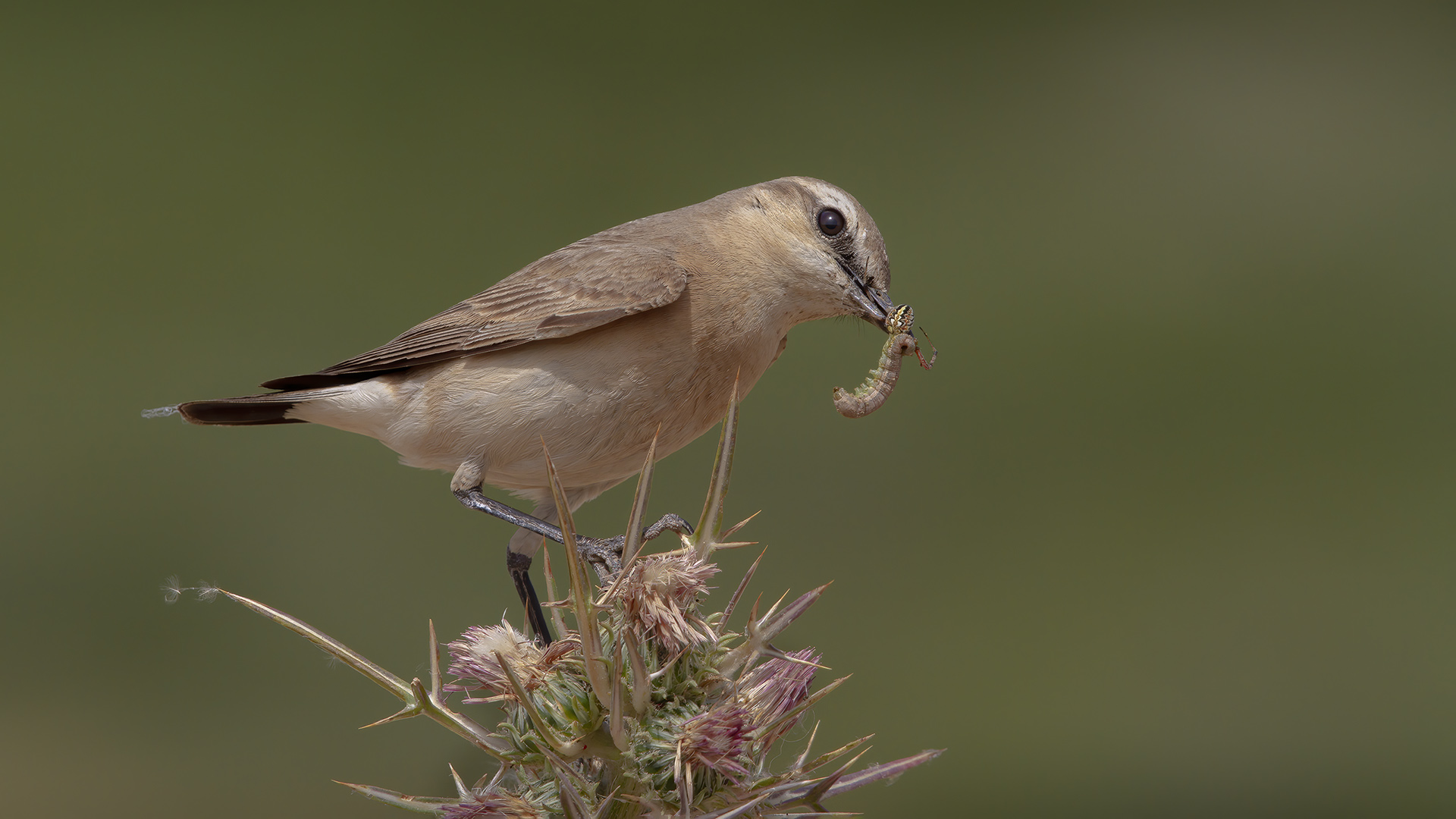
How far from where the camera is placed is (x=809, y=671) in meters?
1.28

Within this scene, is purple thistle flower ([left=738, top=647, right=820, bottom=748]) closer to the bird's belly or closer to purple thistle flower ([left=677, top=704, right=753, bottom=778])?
purple thistle flower ([left=677, top=704, right=753, bottom=778])

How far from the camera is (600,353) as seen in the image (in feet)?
5.32

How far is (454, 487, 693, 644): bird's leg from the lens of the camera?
1.42 metres

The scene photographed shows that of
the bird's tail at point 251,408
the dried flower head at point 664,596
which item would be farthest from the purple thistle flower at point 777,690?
the bird's tail at point 251,408

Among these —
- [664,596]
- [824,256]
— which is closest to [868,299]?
[824,256]

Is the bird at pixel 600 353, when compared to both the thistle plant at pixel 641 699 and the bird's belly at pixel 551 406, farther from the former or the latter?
the thistle plant at pixel 641 699

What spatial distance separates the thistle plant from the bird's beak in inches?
21.4

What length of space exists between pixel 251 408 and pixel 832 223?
3.44 ft

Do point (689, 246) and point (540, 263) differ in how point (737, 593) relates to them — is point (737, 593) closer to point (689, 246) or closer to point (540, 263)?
point (689, 246)

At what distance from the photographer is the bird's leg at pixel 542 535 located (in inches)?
55.9

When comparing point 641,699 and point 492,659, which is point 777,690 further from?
point 492,659

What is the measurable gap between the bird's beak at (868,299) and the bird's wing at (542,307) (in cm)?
28

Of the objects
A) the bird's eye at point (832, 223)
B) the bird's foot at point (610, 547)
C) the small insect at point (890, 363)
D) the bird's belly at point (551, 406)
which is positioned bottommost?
the bird's foot at point (610, 547)

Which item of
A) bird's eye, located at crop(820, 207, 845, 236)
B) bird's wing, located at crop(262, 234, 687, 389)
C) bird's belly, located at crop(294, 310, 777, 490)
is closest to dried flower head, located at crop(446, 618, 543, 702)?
bird's belly, located at crop(294, 310, 777, 490)
